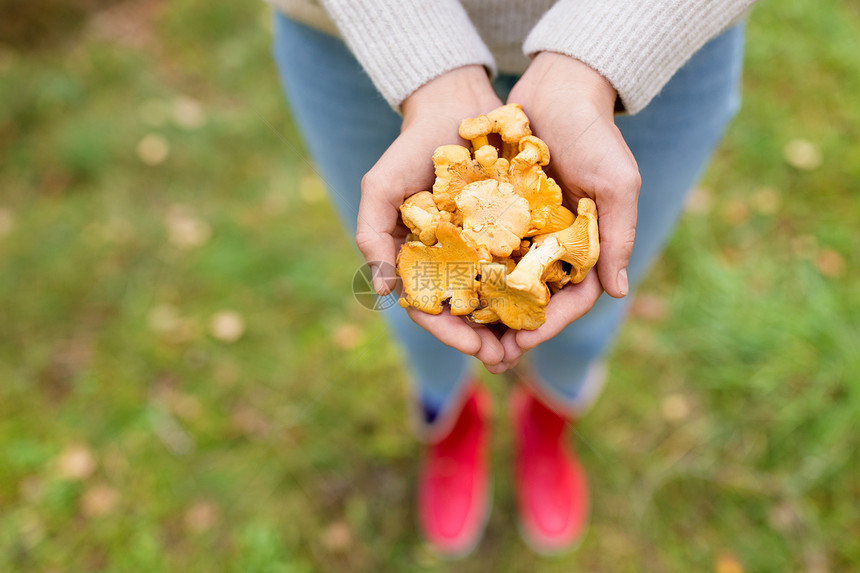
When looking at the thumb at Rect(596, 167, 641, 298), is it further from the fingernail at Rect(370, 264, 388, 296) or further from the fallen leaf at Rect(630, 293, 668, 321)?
the fallen leaf at Rect(630, 293, 668, 321)

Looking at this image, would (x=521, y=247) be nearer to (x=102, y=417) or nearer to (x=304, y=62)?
(x=304, y=62)

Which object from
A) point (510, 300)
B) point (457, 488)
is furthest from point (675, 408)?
point (510, 300)

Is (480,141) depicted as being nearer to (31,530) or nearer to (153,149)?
(31,530)

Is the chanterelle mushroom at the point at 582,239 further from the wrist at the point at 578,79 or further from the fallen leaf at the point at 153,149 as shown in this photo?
the fallen leaf at the point at 153,149

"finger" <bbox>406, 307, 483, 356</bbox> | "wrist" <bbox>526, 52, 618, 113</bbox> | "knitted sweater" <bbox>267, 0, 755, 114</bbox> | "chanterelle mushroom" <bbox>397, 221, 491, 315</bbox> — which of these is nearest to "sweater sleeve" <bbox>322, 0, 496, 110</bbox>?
"knitted sweater" <bbox>267, 0, 755, 114</bbox>

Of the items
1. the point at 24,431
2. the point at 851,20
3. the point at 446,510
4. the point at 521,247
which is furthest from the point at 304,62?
the point at 851,20
